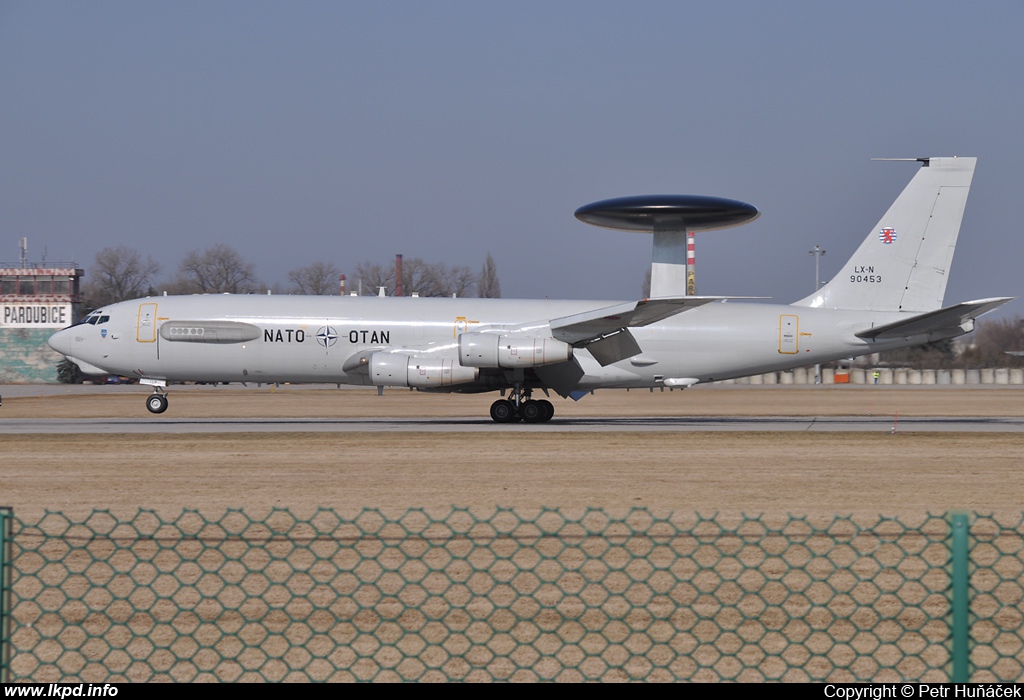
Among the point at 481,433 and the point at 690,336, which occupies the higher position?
the point at 690,336

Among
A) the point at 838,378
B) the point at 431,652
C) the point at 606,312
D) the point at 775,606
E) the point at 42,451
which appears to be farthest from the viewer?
the point at 838,378

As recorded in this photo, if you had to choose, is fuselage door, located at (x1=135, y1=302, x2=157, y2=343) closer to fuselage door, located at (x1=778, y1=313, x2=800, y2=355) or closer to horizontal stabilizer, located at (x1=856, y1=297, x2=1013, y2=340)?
fuselage door, located at (x1=778, y1=313, x2=800, y2=355)

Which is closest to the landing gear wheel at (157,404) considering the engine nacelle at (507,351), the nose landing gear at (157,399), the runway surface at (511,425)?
the nose landing gear at (157,399)

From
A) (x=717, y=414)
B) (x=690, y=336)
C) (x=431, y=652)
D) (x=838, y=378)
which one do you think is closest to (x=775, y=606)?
(x=431, y=652)

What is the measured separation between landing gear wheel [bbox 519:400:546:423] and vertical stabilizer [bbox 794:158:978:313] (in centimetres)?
1087

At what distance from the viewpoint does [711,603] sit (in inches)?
361

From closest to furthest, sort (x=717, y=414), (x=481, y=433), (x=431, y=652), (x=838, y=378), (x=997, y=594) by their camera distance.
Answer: (x=431, y=652)
(x=997, y=594)
(x=481, y=433)
(x=717, y=414)
(x=838, y=378)

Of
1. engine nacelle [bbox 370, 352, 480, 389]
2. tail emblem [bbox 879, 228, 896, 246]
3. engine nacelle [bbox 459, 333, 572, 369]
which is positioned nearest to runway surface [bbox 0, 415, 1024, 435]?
engine nacelle [bbox 370, 352, 480, 389]

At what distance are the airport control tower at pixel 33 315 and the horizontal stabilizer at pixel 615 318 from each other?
70129mm

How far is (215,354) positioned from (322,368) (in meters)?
3.52

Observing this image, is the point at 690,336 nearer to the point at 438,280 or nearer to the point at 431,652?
the point at 431,652

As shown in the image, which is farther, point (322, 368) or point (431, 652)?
point (322, 368)

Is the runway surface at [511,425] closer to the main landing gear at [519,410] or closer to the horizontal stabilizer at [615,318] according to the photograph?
the main landing gear at [519,410]

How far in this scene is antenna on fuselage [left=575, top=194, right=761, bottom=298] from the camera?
34.7 meters
